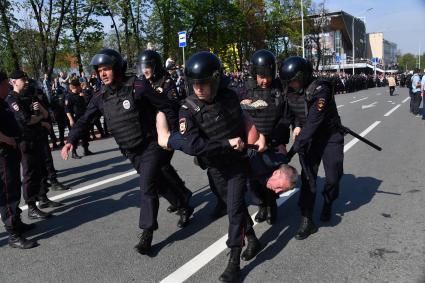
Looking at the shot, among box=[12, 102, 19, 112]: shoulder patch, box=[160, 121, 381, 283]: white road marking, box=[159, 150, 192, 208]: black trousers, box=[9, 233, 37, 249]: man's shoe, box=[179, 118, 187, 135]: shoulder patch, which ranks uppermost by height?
box=[12, 102, 19, 112]: shoulder patch

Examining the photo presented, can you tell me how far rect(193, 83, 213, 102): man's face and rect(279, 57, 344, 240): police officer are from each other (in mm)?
1146

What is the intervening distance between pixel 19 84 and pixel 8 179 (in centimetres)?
166

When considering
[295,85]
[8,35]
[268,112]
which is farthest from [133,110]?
[8,35]

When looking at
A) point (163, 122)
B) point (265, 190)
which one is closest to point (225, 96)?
point (163, 122)

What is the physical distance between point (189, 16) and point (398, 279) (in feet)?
116

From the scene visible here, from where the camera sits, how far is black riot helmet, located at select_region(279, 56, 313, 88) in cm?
421

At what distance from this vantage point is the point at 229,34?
40500mm

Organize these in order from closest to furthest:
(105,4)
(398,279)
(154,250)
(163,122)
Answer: (398,279), (163,122), (154,250), (105,4)

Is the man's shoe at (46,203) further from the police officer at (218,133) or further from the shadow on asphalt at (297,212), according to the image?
the police officer at (218,133)

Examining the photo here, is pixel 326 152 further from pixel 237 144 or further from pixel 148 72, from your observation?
pixel 148 72

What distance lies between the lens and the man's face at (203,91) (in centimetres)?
339

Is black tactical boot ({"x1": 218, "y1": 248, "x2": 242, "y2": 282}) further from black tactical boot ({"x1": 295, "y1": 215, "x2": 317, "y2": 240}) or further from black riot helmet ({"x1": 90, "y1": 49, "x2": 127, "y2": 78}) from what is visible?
black riot helmet ({"x1": 90, "y1": 49, "x2": 127, "y2": 78})

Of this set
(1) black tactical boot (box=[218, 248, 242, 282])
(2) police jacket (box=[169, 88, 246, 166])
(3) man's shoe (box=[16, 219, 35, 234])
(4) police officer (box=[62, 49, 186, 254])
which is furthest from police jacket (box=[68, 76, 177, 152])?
(3) man's shoe (box=[16, 219, 35, 234])

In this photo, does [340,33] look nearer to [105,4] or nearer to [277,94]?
[105,4]
